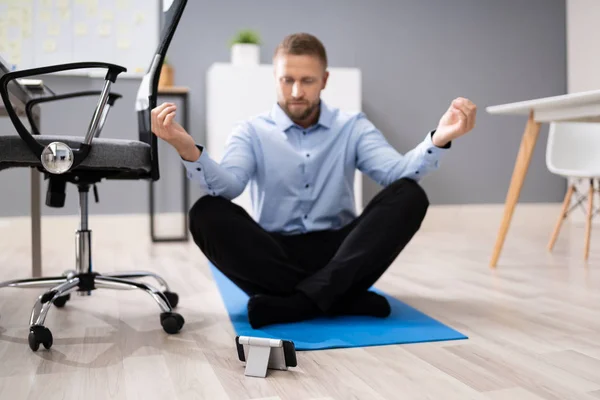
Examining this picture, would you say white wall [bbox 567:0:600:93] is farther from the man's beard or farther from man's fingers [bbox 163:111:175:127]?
man's fingers [bbox 163:111:175:127]

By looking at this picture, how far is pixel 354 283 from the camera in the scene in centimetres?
170

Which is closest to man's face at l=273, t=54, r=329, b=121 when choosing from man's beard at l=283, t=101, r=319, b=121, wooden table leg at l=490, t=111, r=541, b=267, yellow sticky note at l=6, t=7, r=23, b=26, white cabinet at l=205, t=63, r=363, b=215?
man's beard at l=283, t=101, r=319, b=121

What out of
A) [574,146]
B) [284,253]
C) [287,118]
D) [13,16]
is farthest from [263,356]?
[13,16]

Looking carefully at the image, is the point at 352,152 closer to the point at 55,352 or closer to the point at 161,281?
the point at 161,281

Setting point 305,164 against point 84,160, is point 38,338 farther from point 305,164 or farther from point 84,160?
point 305,164

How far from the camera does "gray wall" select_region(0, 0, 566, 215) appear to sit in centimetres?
396

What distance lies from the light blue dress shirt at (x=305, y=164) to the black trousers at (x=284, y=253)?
0.50ft

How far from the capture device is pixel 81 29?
379cm

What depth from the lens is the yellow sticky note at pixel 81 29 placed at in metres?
3.78

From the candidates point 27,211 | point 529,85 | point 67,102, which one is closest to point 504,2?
point 529,85

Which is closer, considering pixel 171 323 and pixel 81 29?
pixel 171 323

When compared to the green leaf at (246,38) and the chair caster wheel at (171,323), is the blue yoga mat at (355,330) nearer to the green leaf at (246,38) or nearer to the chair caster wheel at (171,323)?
the chair caster wheel at (171,323)

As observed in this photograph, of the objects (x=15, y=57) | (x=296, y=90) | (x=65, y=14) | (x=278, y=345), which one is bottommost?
(x=278, y=345)

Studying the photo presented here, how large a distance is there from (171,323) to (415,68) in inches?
128
